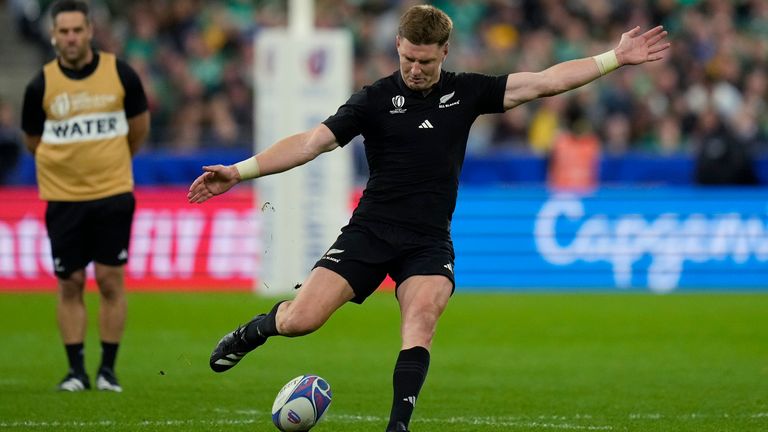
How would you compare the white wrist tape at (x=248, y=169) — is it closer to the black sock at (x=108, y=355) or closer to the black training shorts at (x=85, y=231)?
the black training shorts at (x=85, y=231)

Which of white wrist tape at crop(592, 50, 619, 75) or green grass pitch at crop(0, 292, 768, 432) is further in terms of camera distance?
green grass pitch at crop(0, 292, 768, 432)

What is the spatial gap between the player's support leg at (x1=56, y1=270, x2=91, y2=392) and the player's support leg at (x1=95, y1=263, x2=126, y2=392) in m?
0.12

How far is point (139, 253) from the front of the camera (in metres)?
18.3

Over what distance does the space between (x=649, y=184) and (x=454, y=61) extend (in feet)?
13.0

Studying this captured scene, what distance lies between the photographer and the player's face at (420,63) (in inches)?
309

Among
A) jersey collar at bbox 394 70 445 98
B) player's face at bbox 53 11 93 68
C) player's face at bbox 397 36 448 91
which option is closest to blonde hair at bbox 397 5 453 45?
player's face at bbox 397 36 448 91

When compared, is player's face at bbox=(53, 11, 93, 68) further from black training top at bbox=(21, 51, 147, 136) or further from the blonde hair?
the blonde hair

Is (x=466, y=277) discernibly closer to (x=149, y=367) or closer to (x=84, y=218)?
(x=149, y=367)

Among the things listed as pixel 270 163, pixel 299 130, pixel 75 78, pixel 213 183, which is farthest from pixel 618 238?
pixel 213 183

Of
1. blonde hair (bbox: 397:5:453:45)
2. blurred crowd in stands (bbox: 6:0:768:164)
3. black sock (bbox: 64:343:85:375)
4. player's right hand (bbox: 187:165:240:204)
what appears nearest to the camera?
blonde hair (bbox: 397:5:453:45)

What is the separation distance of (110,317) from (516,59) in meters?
15.0

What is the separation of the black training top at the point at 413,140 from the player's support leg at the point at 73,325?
121 inches

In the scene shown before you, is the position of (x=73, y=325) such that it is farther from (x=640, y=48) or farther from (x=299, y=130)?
(x=299, y=130)

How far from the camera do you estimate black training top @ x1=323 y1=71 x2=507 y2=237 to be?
26.4 ft
